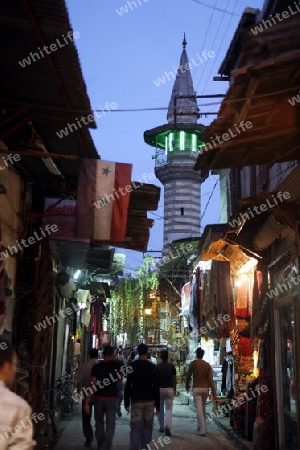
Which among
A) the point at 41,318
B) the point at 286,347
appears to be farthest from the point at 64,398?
the point at 286,347

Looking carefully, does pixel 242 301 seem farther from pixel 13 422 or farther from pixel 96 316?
pixel 96 316

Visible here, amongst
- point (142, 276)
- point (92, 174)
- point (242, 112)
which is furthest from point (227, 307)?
point (142, 276)

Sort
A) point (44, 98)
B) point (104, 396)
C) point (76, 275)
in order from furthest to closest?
point (76, 275) → point (104, 396) → point (44, 98)

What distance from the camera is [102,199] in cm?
810

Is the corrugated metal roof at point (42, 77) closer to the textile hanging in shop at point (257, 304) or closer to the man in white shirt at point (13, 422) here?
the man in white shirt at point (13, 422)

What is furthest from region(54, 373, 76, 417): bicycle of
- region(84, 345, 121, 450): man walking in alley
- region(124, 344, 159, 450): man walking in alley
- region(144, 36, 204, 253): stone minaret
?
region(144, 36, 204, 253): stone minaret

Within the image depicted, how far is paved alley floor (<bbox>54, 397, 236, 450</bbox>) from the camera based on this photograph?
36.2 feet

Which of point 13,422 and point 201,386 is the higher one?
point 13,422

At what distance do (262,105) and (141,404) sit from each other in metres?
5.61

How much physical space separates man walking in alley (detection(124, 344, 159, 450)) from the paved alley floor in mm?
1698

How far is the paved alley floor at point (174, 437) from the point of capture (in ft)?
36.2

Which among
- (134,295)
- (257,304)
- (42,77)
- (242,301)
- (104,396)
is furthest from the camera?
(134,295)

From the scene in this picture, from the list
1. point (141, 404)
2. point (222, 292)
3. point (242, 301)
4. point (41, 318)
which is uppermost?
point (222, 292)

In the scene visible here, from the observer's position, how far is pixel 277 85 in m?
5.99
